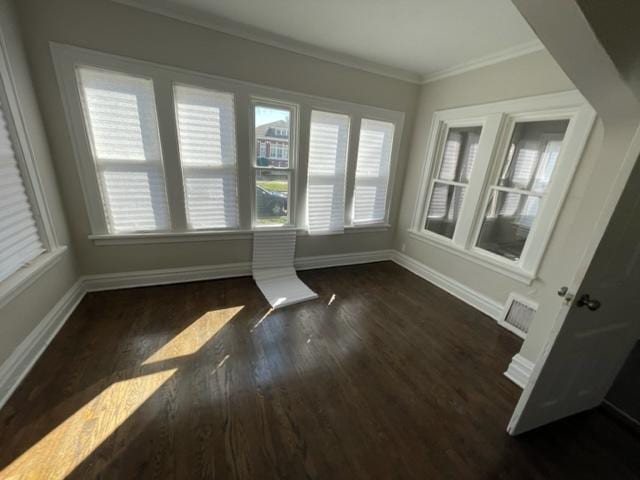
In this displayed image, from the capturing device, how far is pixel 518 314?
2.42 metres

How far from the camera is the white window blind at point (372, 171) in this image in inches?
128

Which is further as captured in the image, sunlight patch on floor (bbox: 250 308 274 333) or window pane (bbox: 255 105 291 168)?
window pane (bbox: 255 105 291 168)

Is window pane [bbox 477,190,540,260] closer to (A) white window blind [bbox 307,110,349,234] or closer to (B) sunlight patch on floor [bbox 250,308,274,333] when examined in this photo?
(A) white window blind [bbox 307,110,349,234]

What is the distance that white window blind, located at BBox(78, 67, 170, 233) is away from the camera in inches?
83.7

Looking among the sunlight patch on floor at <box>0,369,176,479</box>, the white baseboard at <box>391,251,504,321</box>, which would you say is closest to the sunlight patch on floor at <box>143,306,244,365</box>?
the sunlight patch on floor at <box>0,369,176,479</box>

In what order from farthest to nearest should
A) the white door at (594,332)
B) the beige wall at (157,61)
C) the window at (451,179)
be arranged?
the window at (451,179)
the beige wall at (157,61)
the white door at (594,332)

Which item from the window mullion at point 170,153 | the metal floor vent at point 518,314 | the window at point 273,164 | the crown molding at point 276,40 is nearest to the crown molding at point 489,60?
the crown molding at point 276,40

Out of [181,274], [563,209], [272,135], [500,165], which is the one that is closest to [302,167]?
[272,135]

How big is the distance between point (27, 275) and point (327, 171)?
2.74m

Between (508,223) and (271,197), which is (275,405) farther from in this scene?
(508,223)

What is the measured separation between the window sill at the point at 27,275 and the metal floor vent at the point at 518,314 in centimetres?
384

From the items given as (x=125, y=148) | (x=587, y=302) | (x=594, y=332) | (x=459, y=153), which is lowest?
(x=594, y=332)

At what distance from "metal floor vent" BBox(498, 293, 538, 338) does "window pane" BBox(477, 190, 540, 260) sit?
0.43 m

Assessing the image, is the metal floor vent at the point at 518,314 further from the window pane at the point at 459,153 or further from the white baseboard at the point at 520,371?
the window pane at the point at 459,153
